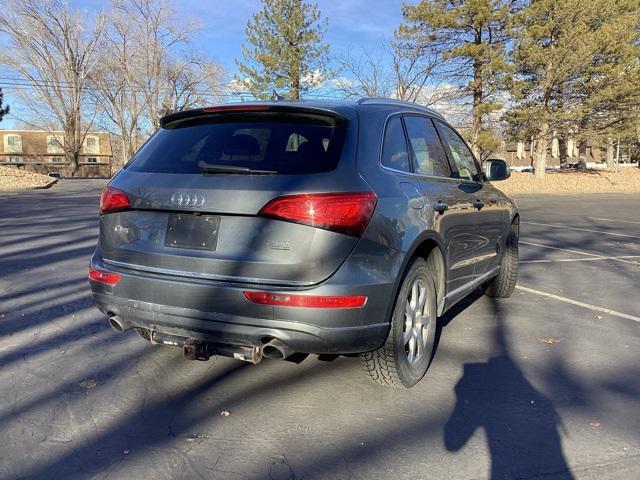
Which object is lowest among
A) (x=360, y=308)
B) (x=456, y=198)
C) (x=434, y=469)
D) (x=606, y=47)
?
(x=434, y=469)

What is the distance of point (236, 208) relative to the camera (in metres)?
2.95

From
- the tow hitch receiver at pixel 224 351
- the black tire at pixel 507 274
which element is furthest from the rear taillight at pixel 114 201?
the black tire at pixel 507 274

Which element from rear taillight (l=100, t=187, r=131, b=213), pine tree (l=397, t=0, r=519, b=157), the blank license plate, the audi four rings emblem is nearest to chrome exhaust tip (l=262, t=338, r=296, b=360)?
the blank license plate

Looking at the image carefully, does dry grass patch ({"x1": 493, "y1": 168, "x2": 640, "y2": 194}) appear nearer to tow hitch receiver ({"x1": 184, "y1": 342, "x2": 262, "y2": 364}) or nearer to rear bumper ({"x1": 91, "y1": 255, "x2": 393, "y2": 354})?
rear bumper ({"x1": 91, "y1": 255, "x2": 393, "y2": 354})

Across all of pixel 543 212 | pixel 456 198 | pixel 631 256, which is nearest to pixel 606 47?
pixel 543 212

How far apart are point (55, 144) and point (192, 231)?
7236 cm

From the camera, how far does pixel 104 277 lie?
133 inches

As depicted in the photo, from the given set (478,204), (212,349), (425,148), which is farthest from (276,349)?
(478,204)

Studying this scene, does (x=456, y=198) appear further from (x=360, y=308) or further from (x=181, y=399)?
(x=181, y=399)

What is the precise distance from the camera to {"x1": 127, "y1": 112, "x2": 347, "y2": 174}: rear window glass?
122 inches

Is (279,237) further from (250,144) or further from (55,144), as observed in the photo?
(55,144)

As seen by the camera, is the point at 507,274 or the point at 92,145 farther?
the point at 92,145

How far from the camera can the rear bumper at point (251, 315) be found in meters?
2.88

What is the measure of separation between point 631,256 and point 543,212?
8485mm
